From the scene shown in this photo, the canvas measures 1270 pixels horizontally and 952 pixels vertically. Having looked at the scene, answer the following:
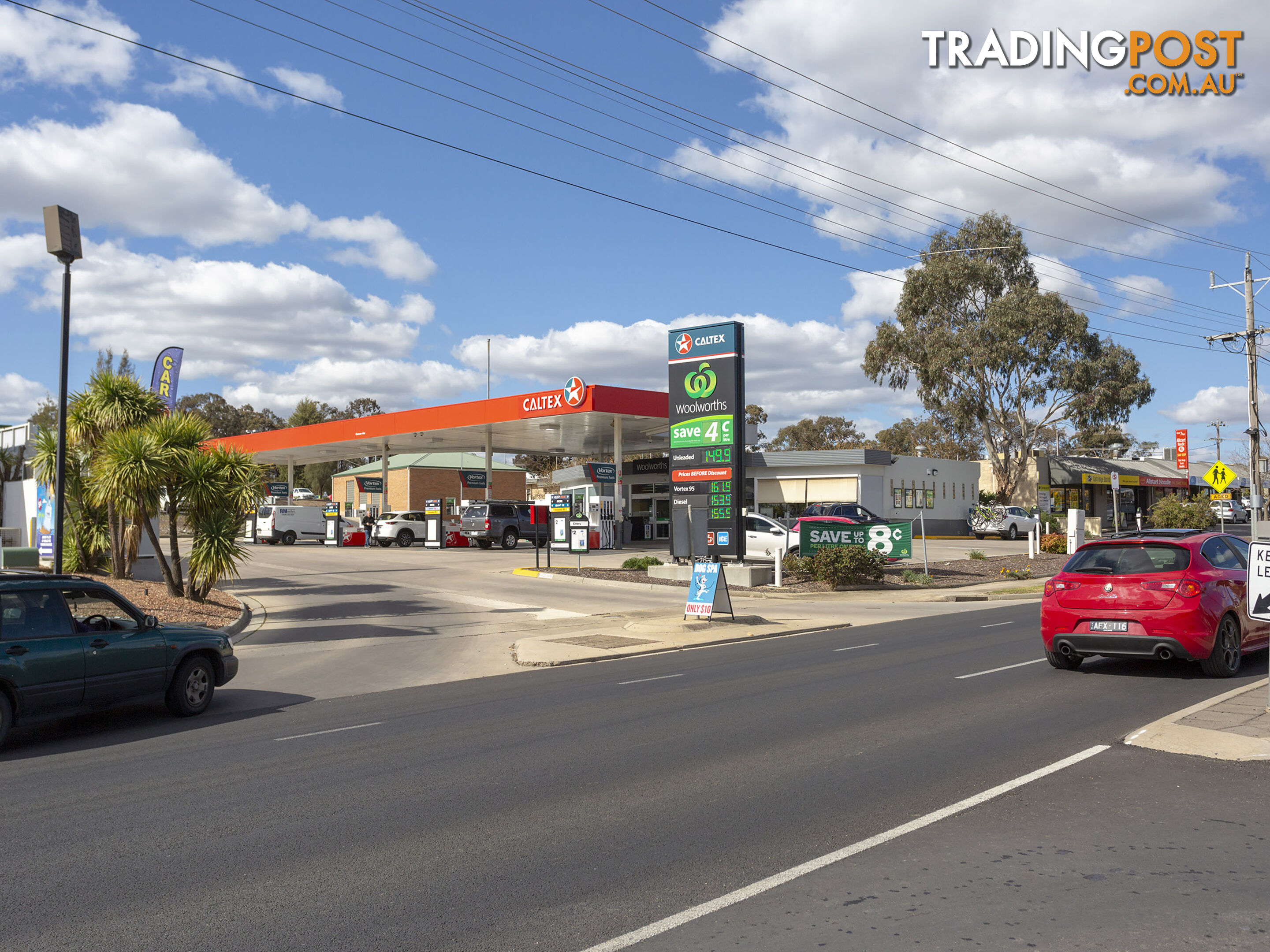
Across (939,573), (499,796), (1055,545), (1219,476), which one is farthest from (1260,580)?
(1219,476)

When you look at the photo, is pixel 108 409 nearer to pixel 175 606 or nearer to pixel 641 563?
pixel 175 606

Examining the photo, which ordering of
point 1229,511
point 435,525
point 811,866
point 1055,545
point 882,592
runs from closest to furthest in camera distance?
point 811,866, point 882,592, point 1055,545, point 435,525, point 1229,511

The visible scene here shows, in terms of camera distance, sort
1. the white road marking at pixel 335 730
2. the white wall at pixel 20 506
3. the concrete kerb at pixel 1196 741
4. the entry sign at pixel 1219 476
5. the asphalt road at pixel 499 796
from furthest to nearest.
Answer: the entry sign at pixel 1219 476 → the white wall at pixel 20 506 → the white road marking at pixel 335 730 → the concrete kerb at pixel 1196 741 → the asphalt road at pixel 499 796

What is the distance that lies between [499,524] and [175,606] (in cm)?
2482

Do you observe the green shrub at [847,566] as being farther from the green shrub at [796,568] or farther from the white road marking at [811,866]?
the white road marking at [811,866]

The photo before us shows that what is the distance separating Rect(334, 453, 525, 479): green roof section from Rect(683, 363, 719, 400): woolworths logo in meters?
41.3

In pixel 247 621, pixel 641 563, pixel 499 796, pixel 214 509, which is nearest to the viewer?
pixel 499 796

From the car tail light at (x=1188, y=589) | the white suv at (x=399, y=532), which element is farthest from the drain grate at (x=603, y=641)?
the white suv at (x=399, y=532)

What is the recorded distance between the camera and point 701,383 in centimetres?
2722

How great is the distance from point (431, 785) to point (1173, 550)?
327 inches

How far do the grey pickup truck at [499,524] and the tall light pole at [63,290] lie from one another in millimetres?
27241

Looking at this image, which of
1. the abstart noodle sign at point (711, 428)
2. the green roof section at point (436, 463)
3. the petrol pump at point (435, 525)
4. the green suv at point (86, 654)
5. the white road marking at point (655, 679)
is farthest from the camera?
the green roof section at point (436, 463)

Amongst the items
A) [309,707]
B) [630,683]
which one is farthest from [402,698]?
[630,683]

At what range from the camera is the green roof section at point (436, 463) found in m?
69.9
